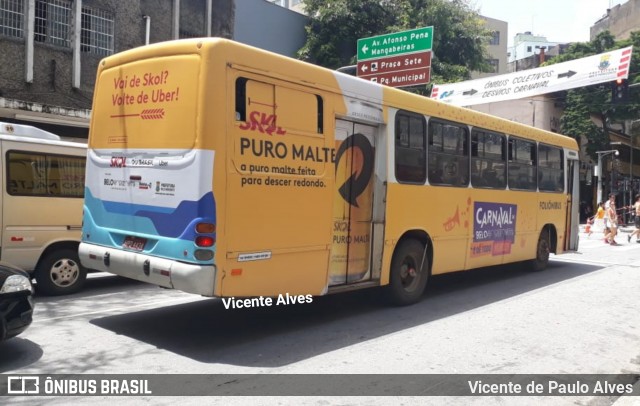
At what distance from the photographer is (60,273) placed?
8305 mm

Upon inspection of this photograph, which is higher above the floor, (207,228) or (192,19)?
(192,19)

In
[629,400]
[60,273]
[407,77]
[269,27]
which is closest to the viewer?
[629,400]

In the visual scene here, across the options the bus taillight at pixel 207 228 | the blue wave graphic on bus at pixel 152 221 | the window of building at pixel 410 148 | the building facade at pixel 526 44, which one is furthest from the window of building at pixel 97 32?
the building facade at pixel 526 44

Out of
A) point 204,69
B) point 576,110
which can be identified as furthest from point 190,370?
point 576,110

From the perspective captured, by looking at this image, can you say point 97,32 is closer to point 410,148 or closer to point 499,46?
point 410,148

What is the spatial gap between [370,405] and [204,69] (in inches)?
137

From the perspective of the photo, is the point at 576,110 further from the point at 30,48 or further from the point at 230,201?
the point at 230,201

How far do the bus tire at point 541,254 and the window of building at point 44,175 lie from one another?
30.9 feet

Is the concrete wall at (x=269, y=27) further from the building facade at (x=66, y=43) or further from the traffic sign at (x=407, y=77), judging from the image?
the traffic sign at (x=407, y=77)

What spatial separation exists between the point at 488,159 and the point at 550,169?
315 cm

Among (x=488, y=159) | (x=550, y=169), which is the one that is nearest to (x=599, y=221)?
(x=550, y=169)

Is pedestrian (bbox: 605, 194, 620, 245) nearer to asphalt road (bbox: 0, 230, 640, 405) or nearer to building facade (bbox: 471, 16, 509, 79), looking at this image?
asphalt road (bbox: 0, 230, 640, 405)

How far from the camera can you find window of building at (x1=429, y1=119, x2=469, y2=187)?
835cm

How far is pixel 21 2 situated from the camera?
49.2 ft
